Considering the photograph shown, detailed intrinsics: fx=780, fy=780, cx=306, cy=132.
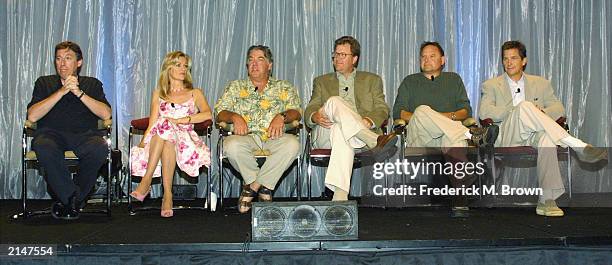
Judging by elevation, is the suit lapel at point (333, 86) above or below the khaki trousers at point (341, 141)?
above

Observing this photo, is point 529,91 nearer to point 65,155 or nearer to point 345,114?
point 345,114

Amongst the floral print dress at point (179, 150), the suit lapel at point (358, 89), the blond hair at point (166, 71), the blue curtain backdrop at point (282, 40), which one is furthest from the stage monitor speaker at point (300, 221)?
the blue curtain backdrop at point (282, 40)

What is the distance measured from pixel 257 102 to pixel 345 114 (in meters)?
0.70

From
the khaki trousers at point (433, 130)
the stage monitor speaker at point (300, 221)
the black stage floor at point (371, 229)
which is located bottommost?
the black stage floor at point (371, 229)

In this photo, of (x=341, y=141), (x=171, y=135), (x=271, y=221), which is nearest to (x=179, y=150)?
(x=171, y=135)

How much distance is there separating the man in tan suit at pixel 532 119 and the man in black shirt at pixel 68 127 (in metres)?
2.46

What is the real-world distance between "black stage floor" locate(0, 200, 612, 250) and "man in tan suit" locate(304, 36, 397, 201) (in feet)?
1.10

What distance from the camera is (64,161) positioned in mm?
4535

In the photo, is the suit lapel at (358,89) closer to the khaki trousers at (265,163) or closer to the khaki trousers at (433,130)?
the khaki trousers at (433,130)

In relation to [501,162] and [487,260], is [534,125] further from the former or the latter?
[487,260]

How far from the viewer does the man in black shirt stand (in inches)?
176

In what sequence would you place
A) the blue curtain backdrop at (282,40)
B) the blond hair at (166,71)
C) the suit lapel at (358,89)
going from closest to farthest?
the blond hair at (166,71), the suit lapel at (358,89), the blue curtain backdrop at (282,40)

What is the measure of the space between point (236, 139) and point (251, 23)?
4.56 feet

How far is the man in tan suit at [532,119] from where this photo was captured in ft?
15.0
